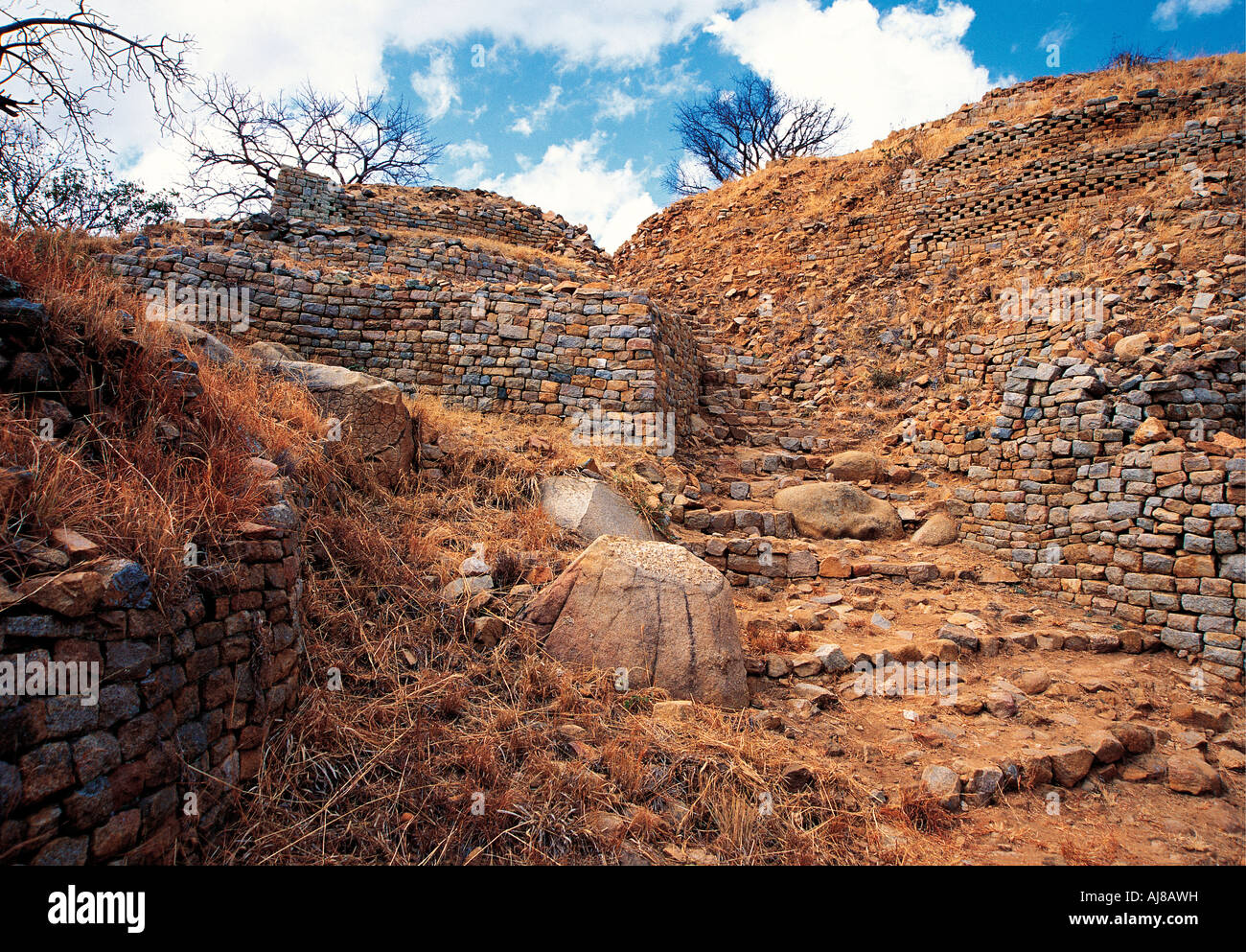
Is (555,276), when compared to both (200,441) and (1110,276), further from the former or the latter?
(200,441)

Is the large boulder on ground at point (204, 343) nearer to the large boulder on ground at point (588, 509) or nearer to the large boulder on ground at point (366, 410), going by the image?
the large boulder on ground at point (366, 410)

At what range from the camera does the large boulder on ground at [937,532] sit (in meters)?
7.02

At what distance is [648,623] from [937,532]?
14.6 ft

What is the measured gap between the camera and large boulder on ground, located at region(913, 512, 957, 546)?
23.0 ft

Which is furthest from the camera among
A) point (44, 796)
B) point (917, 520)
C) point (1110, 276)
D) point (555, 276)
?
point (555, 276)

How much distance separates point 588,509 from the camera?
6031 millimetres

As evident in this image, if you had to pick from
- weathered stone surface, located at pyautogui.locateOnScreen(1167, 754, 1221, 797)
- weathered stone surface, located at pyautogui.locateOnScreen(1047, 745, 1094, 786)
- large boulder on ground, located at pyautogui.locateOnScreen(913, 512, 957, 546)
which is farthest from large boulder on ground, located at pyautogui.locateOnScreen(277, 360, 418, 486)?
weathered stone surface, located at pyautogui.locateOnScreen(1167, 754, 1221, 797)

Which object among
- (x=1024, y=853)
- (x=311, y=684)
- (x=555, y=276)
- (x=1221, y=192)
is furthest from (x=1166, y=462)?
(x=555, y=276)

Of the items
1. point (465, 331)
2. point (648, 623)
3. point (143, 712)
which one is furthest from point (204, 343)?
point (648, 623)

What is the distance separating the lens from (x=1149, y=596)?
5.28 m

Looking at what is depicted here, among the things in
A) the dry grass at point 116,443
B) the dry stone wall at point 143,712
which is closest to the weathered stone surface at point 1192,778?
the dry stone wall at point 143,712

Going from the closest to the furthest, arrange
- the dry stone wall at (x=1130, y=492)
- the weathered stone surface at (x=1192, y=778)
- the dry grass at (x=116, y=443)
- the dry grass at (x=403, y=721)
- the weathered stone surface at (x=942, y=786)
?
the dry grass at (x=116, y=443), the dry grass at (x=403, y=721), the weathered stone surface at (x=942, y=786), the weathered stone surface at (x=1192, y=778), the dry stone wall at (x=1130, y=492)

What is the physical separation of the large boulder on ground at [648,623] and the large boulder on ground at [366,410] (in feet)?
7.56

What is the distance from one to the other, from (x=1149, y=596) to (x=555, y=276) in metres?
11.8
